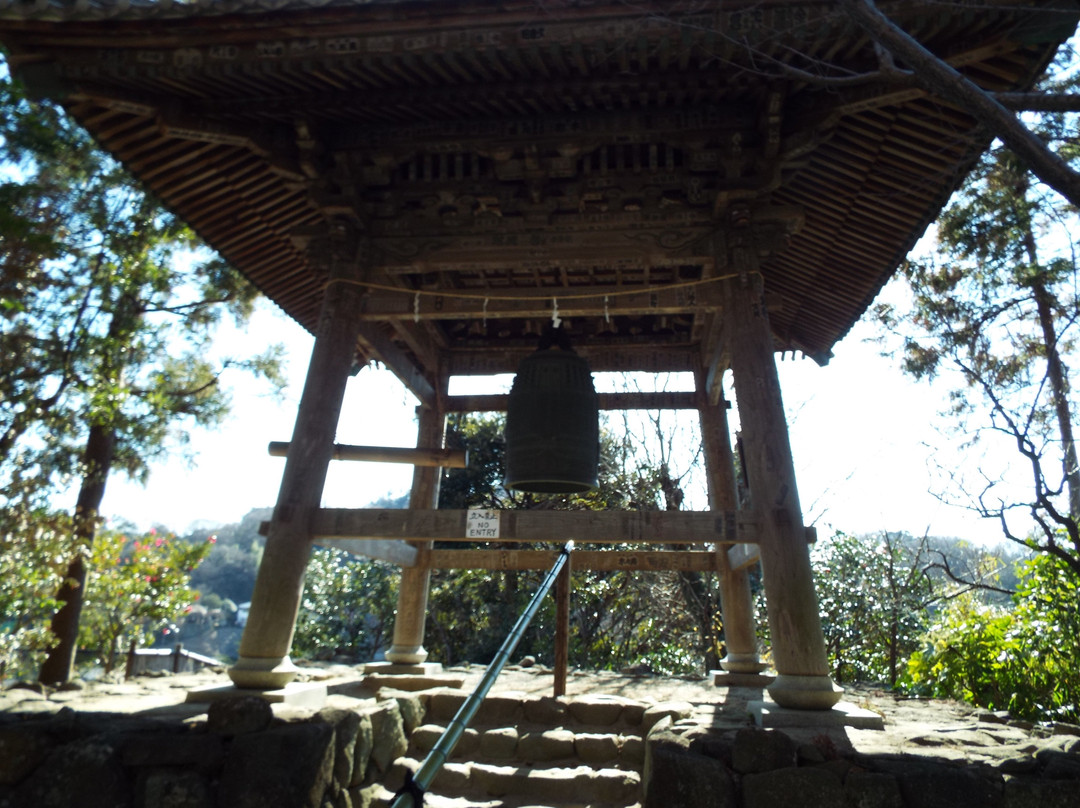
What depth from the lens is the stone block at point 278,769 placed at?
2975 millimetres

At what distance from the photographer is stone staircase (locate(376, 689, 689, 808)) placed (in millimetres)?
3914

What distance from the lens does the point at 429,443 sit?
6922 millimetres

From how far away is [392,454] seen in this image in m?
5.23

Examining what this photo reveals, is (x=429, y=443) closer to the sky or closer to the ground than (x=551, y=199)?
closer to the ground

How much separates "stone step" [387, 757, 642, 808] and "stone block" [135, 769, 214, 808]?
1.23 m

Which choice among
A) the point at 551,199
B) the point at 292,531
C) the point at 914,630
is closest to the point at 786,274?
the point at 551,199

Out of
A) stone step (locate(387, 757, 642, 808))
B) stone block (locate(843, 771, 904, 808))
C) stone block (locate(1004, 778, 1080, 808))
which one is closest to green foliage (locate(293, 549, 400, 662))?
stone step (locate(387, 757, 642, 808))

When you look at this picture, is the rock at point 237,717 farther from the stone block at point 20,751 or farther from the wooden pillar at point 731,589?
the wooden pillar at point 731,589

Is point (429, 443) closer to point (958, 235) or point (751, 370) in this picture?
point (751, 370)

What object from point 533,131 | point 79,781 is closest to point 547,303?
point 533,131

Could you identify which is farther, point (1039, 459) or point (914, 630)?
point (914, 630)

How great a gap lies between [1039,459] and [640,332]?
4708 mm

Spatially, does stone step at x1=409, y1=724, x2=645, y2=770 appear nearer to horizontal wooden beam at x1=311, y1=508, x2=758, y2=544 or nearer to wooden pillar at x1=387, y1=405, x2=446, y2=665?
horizontal wooden beam at x1=311, y1=508, x2=758, y2=544

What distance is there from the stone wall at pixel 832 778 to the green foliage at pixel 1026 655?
11.6 ft
